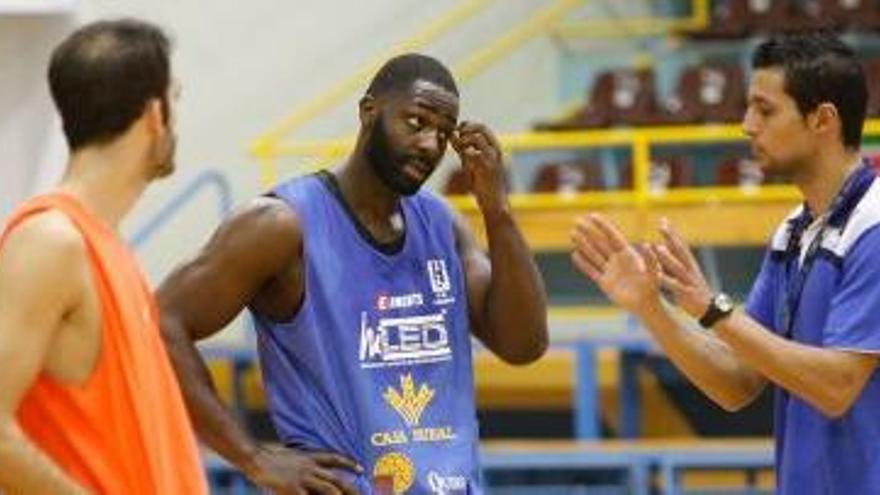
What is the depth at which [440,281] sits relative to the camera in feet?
15.6

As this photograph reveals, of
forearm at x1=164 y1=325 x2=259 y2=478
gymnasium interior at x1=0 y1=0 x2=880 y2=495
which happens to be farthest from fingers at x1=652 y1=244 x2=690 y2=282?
gymnasium interior at x1=0 y1=0 x2=880 y2=495

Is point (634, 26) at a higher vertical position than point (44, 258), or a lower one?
lower

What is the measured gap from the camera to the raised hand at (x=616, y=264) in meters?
4.45

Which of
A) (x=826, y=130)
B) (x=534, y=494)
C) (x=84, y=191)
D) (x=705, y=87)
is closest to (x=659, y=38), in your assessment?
(x=705, y=87)

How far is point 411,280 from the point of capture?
4.73 m

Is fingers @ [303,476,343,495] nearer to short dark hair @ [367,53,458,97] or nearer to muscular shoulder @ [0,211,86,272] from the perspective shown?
short dark hair @ [367,53,458,97]

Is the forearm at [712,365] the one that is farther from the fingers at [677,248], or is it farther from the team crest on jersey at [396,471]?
the team crest on jersey at [396,471]

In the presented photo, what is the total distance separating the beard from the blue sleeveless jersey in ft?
0.39

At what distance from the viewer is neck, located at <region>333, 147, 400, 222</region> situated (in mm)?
4703

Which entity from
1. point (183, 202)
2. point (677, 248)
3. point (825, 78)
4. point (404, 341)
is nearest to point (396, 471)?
point (404, 341)

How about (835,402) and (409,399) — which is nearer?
(835,402)

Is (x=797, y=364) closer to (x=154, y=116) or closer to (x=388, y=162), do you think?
(x=388, y=162)

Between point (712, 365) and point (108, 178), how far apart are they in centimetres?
164

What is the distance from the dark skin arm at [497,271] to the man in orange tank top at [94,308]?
1.15m
